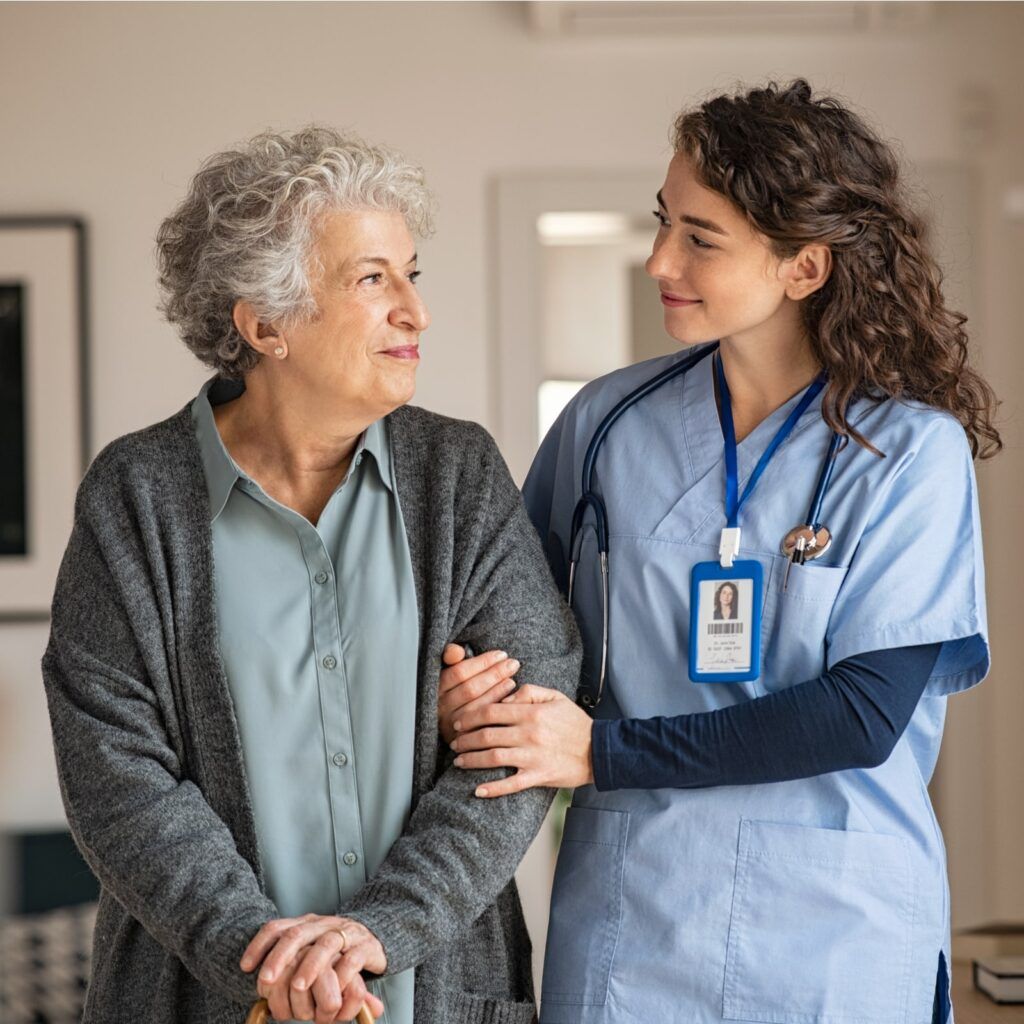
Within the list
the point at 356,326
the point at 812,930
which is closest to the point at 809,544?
the point at 812,930

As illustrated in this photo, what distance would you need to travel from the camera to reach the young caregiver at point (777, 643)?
1588mm

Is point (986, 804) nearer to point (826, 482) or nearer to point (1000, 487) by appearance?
point (1000, 487)

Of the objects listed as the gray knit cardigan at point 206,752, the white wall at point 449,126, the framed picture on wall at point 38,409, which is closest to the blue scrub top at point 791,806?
the gray knit cardigan at point 206,752

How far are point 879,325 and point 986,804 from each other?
91.5 inches

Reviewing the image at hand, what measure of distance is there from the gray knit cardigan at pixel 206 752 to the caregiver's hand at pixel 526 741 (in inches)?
1.0

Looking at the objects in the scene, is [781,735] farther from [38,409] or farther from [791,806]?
[38,409]

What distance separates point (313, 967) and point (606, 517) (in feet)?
2.14

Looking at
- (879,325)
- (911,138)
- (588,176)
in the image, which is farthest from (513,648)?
(911,138)

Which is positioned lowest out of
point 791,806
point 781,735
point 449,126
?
point 791,806

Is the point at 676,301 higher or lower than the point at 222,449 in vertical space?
higher

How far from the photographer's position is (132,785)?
4.96 feet

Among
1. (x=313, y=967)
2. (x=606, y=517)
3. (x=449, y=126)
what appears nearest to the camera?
(x=313, y=967)

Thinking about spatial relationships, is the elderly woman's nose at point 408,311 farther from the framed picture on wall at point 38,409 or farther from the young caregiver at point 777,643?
the framed picture on wall at point 38,409

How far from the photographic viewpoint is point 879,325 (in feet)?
5.51
